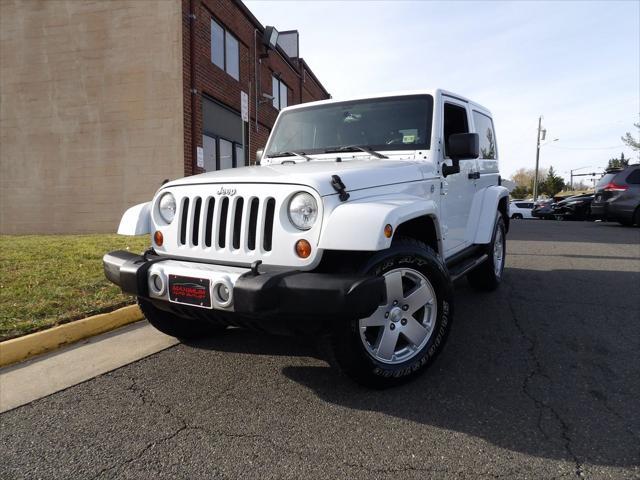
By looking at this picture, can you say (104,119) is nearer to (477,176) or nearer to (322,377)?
(477,176)

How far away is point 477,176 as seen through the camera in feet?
14.9

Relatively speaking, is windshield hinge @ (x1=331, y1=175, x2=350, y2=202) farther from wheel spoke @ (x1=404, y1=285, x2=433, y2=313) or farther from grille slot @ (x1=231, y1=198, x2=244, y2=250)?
wheel spoke @ (x1=404, y1=285, x2=433, y2=313)

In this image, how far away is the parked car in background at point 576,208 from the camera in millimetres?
22172

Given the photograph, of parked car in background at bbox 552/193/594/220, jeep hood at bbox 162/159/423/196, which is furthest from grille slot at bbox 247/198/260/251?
parked car in background at bbox 552/193/594/220

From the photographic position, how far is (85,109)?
11.3 meters

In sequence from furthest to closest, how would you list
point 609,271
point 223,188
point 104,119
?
point 104,119 → point 609,271 → point 223,188

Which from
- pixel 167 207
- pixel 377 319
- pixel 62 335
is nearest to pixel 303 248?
pixel 377 319

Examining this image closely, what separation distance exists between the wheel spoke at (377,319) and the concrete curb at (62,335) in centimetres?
242

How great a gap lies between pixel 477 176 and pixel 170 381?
338 centimetres

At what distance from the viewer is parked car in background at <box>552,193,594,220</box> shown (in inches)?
873

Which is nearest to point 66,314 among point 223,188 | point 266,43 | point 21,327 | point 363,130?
point 21,327

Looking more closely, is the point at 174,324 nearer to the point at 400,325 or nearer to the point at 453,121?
the point at 400,325

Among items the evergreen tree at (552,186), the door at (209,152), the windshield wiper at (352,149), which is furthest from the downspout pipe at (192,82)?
the evergreen tree at (552,186)

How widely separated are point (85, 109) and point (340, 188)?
36.2ft
